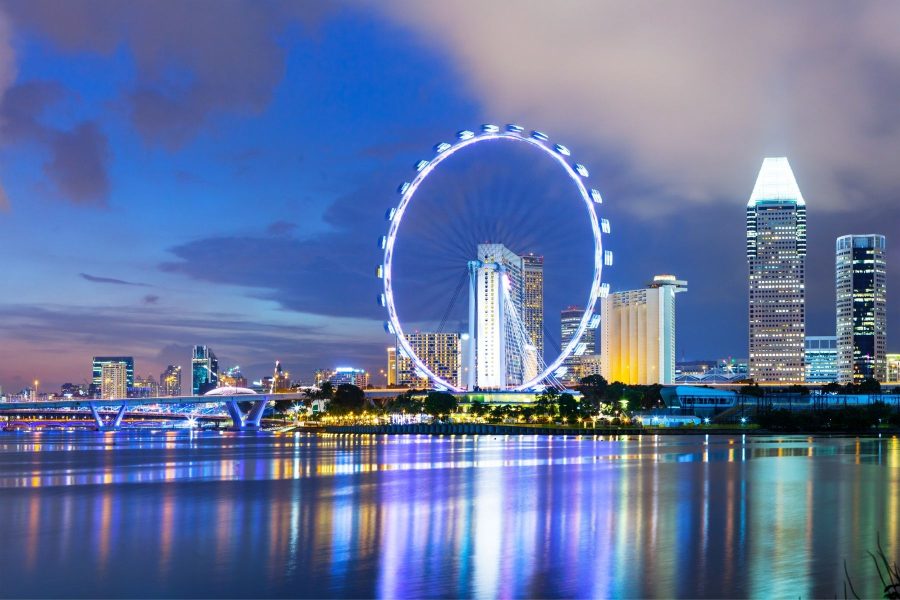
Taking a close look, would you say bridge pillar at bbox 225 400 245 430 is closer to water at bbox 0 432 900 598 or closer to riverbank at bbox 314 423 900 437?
riverbank at bbox 314 423 900 437

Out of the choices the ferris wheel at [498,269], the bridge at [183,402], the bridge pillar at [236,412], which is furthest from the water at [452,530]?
the bridge pillar at [236,412]

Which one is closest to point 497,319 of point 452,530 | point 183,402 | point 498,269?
point 498,269

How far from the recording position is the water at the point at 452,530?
26.1m

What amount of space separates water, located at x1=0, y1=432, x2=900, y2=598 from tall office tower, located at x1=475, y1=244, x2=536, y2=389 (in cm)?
4166

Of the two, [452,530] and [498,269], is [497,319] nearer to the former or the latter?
[498,269]

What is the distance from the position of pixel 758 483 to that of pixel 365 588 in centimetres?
3190

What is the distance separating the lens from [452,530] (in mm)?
35406

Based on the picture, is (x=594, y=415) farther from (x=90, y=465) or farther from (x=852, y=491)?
(x=852, y=491)

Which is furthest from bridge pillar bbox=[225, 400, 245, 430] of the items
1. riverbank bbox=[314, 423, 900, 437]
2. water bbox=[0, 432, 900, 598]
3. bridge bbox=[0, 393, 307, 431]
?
water bbox=[0, 432, 900, 598]

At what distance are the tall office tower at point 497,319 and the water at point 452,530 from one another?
41665mm

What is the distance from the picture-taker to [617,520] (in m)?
38.1

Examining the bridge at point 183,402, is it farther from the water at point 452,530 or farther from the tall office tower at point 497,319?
the water at point 452,530

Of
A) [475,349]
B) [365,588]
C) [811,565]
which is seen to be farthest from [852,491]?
[475,349]

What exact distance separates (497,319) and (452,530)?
83190mm
